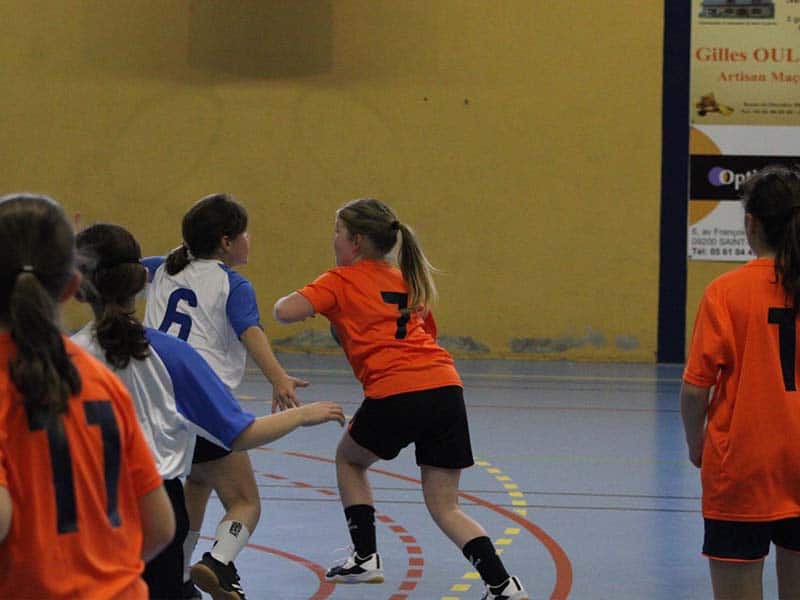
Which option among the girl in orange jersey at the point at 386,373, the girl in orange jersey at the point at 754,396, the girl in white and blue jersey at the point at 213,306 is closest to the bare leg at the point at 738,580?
the girl in orange jersey at the point at 754,396

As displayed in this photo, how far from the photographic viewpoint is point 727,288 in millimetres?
2885

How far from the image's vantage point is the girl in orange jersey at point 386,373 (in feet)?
13.8

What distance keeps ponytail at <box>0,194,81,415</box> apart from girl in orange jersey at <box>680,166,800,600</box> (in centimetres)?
165

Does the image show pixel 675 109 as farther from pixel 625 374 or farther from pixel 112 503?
pixel 112 503

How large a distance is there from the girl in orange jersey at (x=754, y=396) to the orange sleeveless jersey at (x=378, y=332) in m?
1.52

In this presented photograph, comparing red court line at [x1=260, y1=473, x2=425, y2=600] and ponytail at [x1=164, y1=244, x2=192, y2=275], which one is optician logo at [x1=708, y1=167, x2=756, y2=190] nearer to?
red court line at [x1=260, y1=473, x2=425, y2=600]

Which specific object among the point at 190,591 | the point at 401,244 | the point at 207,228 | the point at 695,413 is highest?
the point at 207,228

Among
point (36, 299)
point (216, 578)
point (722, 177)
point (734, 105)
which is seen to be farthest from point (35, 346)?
point (734, 105)

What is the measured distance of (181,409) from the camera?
2791 mm

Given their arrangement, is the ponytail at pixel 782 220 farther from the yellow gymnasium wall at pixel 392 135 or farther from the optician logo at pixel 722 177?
the optician logo at pixel 722 177

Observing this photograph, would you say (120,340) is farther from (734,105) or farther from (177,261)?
(734,105)

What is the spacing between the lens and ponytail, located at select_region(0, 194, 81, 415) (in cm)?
168

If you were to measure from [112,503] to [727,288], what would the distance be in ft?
5.43

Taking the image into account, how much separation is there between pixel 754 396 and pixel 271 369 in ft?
5.39
